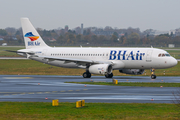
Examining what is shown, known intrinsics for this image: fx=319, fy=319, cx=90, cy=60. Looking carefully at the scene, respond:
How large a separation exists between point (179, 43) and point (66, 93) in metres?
178

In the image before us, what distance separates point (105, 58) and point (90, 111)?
91.4 ft

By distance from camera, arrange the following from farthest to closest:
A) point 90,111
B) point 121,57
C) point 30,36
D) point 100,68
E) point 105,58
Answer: point 30,36
point 105,58
point 121,57
point 100,68
point 90,111

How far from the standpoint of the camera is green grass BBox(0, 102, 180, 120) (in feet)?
59.0

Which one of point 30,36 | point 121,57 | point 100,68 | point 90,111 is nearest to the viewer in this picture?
point 90,111

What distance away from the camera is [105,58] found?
4731cm

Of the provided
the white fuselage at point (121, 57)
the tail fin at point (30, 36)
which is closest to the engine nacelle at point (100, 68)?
the white fuselage at point (121, 57)

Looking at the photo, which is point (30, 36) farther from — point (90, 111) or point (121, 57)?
point (90, 111)

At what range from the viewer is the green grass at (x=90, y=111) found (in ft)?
59.0

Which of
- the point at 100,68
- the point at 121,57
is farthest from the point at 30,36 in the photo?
the point at 121,57

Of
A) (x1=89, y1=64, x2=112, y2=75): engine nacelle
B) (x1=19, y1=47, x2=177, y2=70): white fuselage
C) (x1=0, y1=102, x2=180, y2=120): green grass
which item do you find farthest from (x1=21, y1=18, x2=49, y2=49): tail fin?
(x1=0, y1=102, x2=180, y2=120): green grass

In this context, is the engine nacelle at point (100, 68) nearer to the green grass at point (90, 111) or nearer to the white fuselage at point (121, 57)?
the white fuselage at point (121, 57)

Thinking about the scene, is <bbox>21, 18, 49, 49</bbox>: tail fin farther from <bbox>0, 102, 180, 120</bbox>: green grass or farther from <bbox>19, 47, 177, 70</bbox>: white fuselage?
<bbox>0, 102, 180, 120</bbox>: green grass

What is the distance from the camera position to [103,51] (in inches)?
1879

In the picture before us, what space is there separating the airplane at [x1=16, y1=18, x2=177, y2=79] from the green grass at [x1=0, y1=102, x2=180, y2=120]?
22124mm
